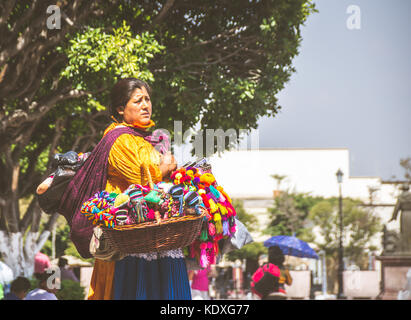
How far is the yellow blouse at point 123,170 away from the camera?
3.54 m

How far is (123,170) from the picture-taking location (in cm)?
356

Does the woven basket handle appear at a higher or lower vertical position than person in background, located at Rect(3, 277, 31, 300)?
higher

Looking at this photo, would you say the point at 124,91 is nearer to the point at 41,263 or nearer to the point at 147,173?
the point at 147,173

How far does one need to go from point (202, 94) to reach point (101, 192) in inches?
396

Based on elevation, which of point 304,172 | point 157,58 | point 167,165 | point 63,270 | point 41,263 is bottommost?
point 63,270

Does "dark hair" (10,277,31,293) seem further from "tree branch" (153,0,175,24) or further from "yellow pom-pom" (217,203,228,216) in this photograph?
"tree branch" (153,0,175,24)

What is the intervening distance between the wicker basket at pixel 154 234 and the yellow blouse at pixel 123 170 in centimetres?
45

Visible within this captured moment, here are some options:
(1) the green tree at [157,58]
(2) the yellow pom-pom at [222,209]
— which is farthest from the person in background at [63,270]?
(2) the yellow pom-pom at [222,209]

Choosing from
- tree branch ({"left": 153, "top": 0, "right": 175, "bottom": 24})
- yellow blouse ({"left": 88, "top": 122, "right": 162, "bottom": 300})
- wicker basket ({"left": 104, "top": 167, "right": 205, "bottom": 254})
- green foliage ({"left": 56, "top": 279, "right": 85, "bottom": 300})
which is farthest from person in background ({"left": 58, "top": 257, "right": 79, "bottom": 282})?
wicker basket ({"left": 104, "top": 167, "right": 205, "bottom": 254})

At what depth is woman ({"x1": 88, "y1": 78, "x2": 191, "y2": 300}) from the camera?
11.6ft

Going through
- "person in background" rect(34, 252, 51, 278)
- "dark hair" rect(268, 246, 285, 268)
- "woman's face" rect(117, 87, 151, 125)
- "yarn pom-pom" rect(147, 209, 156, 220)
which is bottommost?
"person in background" rect(34, 252, 51, 278)

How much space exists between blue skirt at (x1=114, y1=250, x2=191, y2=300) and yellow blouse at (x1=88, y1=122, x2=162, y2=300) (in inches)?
3.5

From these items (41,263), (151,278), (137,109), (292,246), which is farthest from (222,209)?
(292,246)

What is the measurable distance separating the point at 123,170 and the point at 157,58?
9.70 metres
